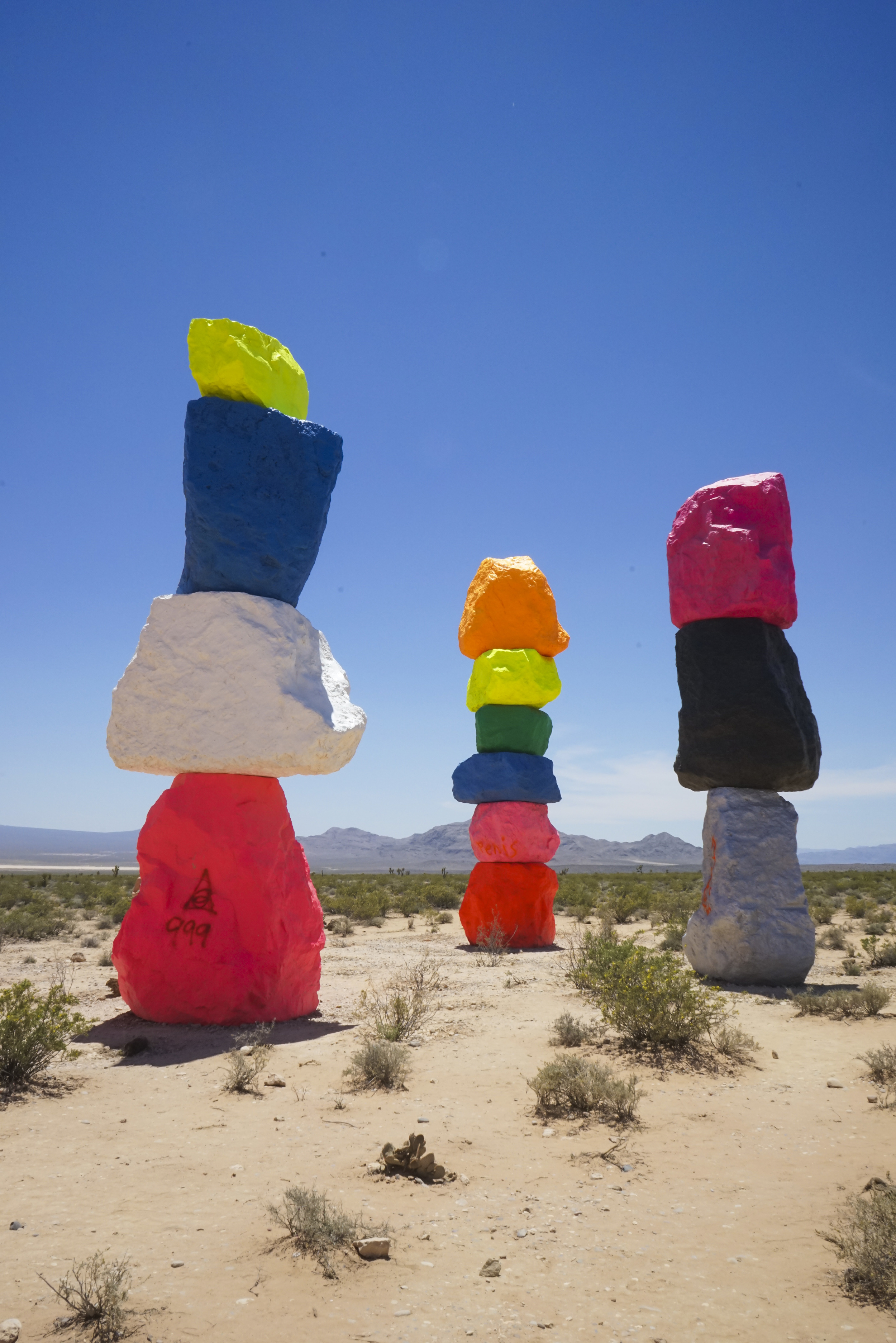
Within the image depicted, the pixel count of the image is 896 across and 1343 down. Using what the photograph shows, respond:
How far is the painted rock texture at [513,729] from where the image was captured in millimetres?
12750

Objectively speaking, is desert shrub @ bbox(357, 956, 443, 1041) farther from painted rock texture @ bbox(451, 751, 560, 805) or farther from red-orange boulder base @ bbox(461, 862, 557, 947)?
painted rock texture @ bbox(451, 751, 560, 805)

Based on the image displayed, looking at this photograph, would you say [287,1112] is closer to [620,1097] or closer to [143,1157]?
[143,1157]

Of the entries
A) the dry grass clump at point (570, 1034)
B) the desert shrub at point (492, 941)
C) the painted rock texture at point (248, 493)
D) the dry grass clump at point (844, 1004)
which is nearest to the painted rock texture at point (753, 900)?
the dry grass clump at point (844, 1004)

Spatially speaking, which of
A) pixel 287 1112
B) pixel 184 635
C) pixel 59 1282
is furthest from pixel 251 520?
pixel 59 1282

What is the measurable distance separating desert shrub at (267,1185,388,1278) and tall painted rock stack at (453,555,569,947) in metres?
9.05

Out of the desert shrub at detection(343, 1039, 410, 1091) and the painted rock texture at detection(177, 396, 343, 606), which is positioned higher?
the painted rock texture at detection(177, 396, 343, 606)

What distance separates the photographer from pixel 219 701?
21.8ft

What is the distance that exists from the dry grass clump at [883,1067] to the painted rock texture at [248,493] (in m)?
5.74

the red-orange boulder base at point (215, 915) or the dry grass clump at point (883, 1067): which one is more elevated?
the red-orange boulder base at point (215, 915)

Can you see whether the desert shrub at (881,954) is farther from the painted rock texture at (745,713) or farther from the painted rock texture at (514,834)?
the painted rock texture at (514,834)

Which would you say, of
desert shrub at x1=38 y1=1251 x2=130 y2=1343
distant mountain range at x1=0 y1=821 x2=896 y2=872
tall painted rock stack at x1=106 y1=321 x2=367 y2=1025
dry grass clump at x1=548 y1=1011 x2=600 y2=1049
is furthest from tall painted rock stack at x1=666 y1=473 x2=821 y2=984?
distant mountain range at x1=0 y1=821 x2=896 y2=872

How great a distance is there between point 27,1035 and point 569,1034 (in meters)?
3.73

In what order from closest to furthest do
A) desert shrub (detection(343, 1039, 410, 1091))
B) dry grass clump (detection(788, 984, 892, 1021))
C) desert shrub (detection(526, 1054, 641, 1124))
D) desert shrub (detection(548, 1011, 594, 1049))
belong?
desert shrub (detection(526, 1054, 641, 1124)) → desert shrub (detection(343, 1039, 410, 1091)) → desert shrub (detection(548, 1011, 594, 1049)) → dry grass clump (detection(788, 984, 892, 1021))

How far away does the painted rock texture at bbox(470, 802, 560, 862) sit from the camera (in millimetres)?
12344
